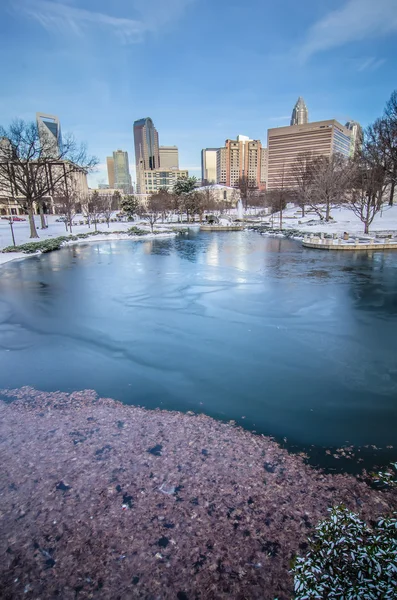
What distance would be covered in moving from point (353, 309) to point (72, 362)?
26.4 ft

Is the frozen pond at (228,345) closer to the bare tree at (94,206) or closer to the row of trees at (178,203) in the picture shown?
the bare tree at (94,206)

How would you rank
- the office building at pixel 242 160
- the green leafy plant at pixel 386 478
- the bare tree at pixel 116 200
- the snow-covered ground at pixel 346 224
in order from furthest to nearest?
the office building at pixel 242 160 → the bare tree at pixel 116 200 → the snow-covered ground at pixel 346 224 → the green leafy plant at pixel 386 478

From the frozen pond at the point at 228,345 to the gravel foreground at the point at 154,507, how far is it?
782 mm

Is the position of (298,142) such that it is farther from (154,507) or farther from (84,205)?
(154,507)

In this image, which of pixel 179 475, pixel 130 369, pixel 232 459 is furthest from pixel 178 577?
pixel 130 369

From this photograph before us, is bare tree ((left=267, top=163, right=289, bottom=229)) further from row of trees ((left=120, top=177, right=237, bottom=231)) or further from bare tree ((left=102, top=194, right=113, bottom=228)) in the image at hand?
bare tree ((left=102, top=194, right=113, bottom=228))

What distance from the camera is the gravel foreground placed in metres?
2.65

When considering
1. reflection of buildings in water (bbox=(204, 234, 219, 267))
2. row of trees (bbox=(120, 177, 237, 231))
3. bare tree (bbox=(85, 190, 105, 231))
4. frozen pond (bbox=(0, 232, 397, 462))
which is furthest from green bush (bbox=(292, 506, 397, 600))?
row of trees (bbox=(120, 177, 237, 231))

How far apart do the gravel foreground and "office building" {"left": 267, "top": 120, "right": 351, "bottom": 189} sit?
5109 inches

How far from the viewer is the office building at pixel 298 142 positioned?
128m

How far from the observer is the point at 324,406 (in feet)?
17.0

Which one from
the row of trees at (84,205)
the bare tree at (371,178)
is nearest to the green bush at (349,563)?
the bare tree at (371,178)

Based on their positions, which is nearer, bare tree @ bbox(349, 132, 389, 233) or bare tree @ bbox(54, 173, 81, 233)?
bare tree @ bbox(349, 132, 389, 233)

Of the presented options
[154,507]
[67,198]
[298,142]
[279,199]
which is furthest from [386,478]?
[298,142]
